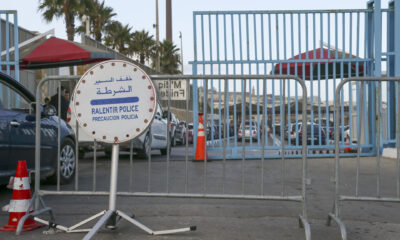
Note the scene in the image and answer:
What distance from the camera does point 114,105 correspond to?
421 cm

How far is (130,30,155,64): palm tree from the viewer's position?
4619cm

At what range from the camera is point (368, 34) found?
11906 millimetres

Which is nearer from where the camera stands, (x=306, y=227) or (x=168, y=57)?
(x=306, y=227)

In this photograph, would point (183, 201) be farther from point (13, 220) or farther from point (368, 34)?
point (368, 34)

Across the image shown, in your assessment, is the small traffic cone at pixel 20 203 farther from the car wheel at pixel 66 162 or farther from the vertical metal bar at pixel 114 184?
the car wheel at pixel 66 162

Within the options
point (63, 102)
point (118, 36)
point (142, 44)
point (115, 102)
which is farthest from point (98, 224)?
point (142, 44)

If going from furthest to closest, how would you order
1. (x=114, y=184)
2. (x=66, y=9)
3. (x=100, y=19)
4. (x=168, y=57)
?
1. (x=168, y=57)
2. (x=100, y=19)
3. (x=66, y=9)
4. (x=114, y=184)

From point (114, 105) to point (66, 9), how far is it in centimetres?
2715

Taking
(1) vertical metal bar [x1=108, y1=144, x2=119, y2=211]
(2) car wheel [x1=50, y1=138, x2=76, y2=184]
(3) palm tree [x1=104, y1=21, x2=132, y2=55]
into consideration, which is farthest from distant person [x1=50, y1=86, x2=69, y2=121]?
(3) palm tree [x1=104, y1=21, x2=132, y2=55]

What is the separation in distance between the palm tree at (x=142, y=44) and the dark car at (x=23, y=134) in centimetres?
3900

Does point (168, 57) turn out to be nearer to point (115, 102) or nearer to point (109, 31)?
point (109, 31)

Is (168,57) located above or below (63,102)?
above

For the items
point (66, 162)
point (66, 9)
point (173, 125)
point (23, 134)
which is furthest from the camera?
point (66, 9)

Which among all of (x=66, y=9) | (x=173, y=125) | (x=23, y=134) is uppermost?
(x=66, y=9)
